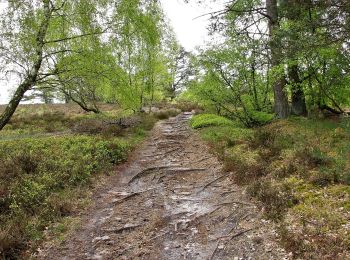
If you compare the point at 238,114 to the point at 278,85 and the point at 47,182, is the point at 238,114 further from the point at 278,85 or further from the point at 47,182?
the point at 47,182

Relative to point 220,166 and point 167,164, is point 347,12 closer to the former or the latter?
point 220,166

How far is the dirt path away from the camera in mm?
5117

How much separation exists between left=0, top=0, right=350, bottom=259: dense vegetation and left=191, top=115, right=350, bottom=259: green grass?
0.02m

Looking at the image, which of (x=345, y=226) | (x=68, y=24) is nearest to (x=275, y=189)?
(x=345, y=226)

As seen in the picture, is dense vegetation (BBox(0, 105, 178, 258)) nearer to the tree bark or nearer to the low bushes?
the low bushes

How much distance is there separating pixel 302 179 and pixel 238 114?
8710 mm

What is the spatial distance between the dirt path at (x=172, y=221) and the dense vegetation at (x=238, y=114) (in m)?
0.45

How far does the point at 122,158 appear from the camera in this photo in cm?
1098

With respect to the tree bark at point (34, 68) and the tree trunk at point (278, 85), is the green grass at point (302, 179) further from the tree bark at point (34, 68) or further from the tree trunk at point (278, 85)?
the tree bark at point (34, 68)

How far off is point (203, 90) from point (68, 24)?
7107mm

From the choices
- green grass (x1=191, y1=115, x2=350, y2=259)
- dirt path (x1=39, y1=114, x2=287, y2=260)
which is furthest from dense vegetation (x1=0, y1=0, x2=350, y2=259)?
dirt path (x1=39, y1=114, x2=287, y2=260)

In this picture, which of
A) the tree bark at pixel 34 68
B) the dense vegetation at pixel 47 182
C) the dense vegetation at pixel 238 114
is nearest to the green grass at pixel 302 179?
the dense vegetation at pixel 238 114

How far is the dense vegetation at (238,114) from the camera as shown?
19.2 ft

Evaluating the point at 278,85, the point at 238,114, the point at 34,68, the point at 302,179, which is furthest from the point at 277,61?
the point at 34,68
